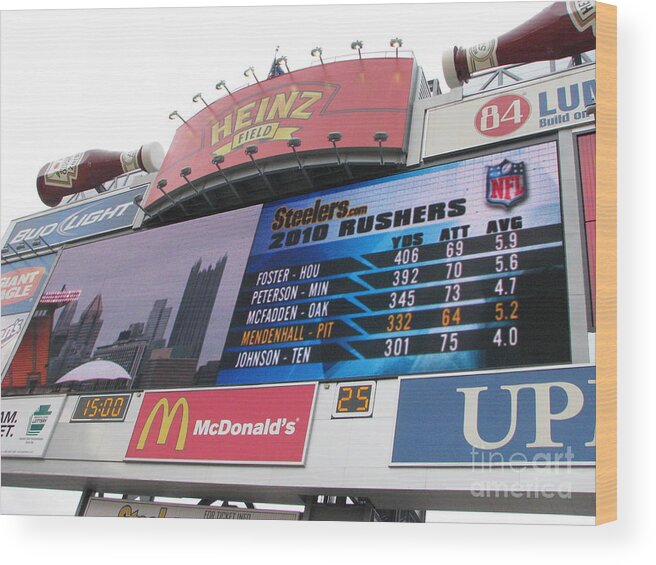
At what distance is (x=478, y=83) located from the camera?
7621 mm

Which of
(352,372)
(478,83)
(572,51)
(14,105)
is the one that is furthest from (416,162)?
(14,105)

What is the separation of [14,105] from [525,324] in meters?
5.27

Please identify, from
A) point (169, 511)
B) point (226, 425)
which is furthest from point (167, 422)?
point (169, 511)

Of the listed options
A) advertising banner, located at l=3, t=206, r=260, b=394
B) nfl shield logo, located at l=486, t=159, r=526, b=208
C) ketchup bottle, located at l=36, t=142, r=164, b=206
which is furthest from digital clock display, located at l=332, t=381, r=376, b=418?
ketchup bottle, located at l=36, t=142, r=164, b=206

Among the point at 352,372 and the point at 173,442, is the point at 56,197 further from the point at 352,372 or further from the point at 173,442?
the point at 352,372

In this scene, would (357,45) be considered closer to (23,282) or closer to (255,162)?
(255,162)

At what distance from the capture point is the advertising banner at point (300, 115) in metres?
7.50

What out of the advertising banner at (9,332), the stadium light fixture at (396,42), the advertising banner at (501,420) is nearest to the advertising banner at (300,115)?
the stadium light fixture at (396,42)

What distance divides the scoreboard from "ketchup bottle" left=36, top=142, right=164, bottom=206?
6.66ft

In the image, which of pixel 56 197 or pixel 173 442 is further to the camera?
pixel 56 197

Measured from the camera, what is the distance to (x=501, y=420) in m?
5.54

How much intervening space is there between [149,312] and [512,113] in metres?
3.78

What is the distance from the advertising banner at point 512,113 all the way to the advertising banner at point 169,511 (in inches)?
132

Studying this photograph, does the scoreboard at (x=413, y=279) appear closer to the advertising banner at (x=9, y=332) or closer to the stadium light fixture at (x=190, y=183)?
the stadium light fixture at (x=190, y=183)
